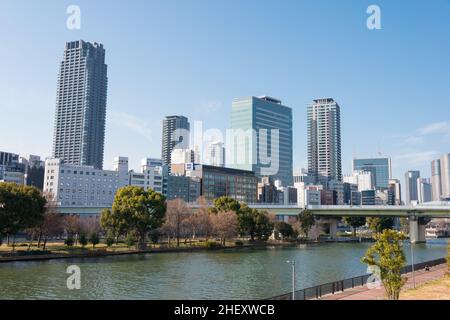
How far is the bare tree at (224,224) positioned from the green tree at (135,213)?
42.9 feet

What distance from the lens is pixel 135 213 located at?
74.0m

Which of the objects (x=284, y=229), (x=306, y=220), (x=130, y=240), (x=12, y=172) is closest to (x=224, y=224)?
(x=130, y=240)

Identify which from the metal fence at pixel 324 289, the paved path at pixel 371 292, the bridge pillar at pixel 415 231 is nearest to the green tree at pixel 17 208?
the metal fence at pixel 324 289

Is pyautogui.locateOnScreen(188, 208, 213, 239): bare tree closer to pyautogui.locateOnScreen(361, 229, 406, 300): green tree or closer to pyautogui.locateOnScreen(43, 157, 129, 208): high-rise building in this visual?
pyautogui.locateOnScreen(361, 229, 406, 300): green tree

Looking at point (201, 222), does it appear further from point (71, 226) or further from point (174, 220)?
point (71, 226)

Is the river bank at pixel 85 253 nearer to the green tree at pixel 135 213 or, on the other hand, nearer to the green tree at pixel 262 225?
the green tree at pixel 135 213

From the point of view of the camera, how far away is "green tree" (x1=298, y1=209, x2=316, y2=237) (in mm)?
115812

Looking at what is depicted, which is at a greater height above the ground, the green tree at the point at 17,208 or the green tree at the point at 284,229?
the green tree at the point at 17,208

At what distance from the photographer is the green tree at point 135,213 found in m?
74.2

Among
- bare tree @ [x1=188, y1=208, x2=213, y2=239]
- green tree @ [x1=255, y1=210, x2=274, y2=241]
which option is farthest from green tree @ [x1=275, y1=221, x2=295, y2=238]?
bare tree @ [x1=188, y1=208, x2=213, y2=239]

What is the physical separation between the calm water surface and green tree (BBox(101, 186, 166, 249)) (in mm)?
12374
